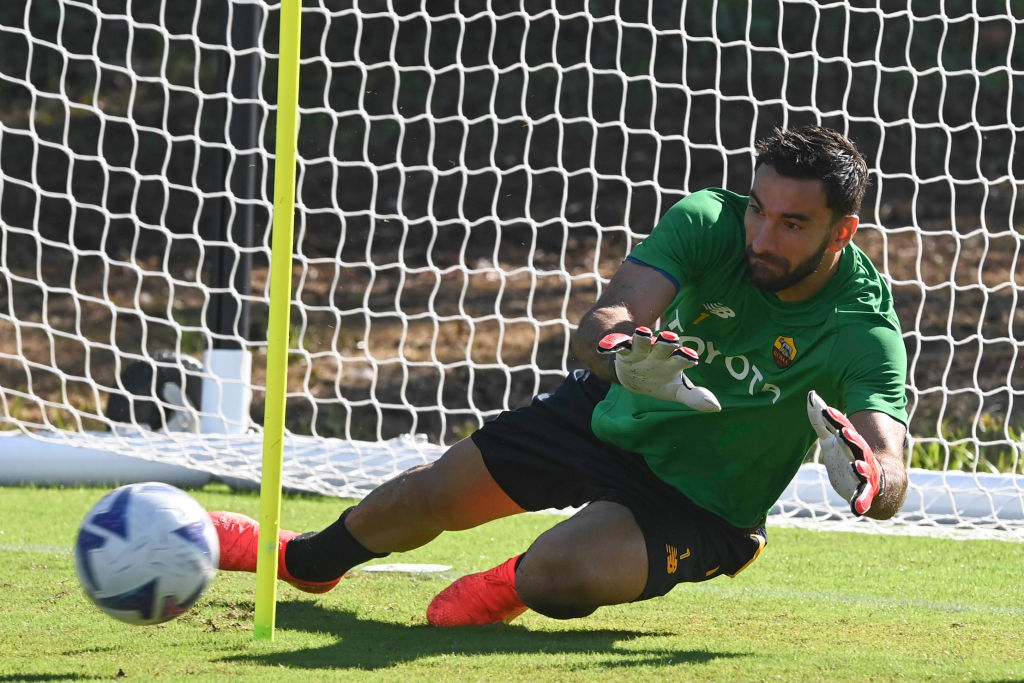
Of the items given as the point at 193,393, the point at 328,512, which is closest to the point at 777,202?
the point at 328,512

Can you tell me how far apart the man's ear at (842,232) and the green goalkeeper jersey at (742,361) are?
0.33 feet

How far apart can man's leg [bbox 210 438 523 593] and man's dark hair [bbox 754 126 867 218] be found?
1.25 metres

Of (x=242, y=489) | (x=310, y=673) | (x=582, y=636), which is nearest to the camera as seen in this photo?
(x=310, y=673)

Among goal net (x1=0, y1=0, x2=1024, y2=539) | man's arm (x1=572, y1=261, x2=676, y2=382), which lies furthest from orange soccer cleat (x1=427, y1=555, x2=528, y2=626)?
goal net (x1=0, y1=0, x2=1024, y2=539)

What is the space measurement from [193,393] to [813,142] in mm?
4028

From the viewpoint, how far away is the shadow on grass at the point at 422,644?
3.31m

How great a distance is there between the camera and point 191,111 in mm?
12969

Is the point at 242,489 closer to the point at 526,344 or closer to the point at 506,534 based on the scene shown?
the point at 506,534

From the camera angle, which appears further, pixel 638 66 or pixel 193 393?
pixel 638 66

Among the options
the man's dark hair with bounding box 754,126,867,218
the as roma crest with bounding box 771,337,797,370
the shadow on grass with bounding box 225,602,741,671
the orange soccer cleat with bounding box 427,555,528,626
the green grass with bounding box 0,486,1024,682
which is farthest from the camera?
the orange soccer cleat with bounding box 427,555,528,626

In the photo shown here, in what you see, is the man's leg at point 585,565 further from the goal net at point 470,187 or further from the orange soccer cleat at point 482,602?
A: the goal net at point 470,187

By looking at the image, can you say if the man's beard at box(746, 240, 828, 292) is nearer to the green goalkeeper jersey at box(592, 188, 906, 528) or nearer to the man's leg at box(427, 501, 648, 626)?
the green goalkeeper jersey at box(592, 188, 906, 528)

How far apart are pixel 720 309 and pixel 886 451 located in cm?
68

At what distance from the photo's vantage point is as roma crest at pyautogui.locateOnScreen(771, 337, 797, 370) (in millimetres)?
3658
